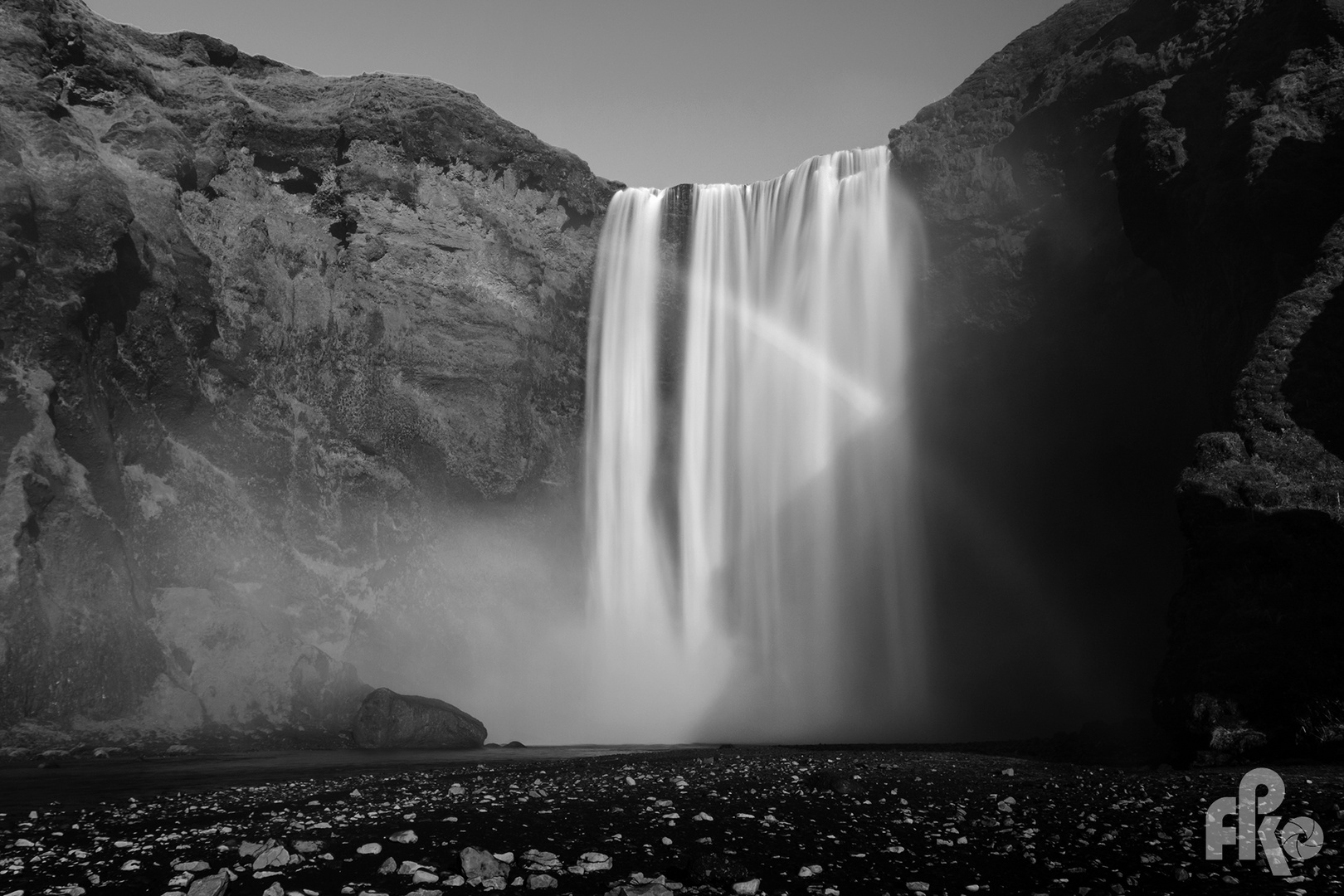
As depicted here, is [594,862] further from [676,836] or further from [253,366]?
[253,366]

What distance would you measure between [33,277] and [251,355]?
27.3 feet

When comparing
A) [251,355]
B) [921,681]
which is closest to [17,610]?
→ [251,355]

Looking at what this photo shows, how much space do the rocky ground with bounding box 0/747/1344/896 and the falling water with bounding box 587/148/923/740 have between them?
806 inches

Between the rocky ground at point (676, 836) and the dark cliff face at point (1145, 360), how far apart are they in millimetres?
5973

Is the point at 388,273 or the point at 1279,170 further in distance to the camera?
the point at 388,273

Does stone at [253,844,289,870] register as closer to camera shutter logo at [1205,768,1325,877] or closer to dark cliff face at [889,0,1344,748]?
camera shutter logo at [1205,768,1325,877]

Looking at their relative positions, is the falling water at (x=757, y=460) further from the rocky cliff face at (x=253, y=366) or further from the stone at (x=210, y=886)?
the stone at (x=210, y=886)

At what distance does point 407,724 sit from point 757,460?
18.3 m

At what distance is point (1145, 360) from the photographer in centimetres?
3181

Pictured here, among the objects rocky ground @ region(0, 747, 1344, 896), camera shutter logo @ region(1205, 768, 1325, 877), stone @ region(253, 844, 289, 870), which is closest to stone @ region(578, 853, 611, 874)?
rocky ground @ region(0, 747, 1344, 896)

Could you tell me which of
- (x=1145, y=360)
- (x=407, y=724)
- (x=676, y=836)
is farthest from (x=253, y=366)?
(x=1145, y=360)

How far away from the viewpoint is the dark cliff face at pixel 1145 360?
1869 centimetres

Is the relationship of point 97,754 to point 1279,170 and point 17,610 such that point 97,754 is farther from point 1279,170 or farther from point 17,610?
point 1279,170

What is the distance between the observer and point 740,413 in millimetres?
39719
